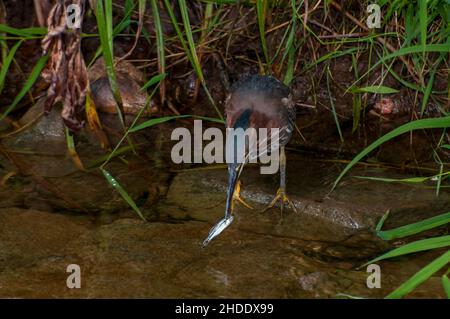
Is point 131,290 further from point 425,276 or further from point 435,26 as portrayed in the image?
point 435,26

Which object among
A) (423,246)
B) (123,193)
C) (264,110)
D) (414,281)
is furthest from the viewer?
(264,110)

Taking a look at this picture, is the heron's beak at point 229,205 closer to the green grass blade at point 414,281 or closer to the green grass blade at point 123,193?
the green grass blade at point 123,193

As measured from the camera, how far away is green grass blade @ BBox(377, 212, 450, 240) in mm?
4031

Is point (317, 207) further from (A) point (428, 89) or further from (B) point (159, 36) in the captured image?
(B) point (159, 36)

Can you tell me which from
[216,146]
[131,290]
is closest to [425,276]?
[131,290]

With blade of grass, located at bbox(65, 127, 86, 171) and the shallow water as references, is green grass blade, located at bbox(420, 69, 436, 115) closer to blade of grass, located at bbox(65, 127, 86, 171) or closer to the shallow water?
the shallow water

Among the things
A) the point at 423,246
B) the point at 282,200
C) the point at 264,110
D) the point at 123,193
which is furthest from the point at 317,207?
the point at 123,193

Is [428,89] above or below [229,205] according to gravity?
above

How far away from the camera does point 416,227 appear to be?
13.4ft

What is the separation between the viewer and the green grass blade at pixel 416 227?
4031 millimetres

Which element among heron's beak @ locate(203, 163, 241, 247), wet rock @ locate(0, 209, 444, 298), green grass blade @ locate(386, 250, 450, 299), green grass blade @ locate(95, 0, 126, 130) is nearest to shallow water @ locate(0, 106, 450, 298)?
wet rock @ locate(0, 209, 444, 298)

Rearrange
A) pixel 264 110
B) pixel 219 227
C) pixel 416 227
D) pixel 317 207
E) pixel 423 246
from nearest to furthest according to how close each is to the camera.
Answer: pixel 423 246 < pixel 416 227 < pixel 219 227 < pixel 317 207 < pixel 264 110

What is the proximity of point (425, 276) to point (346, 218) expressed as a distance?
1.12 meters

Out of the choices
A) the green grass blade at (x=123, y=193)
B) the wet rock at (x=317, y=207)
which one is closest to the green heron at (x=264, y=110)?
the wet rock at (x=317, y=207)
